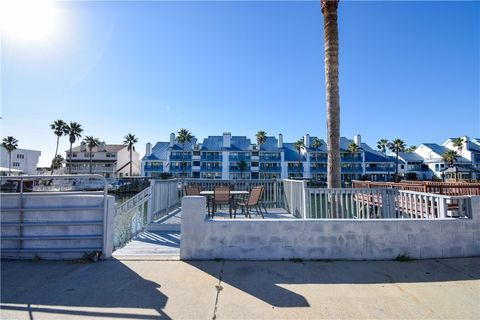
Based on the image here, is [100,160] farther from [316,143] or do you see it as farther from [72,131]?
[316,143]

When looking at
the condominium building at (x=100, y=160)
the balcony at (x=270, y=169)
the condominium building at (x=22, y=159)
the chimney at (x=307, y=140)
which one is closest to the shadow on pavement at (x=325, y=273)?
the balcony at (x=270, y=169)

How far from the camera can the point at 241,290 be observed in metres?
3.23

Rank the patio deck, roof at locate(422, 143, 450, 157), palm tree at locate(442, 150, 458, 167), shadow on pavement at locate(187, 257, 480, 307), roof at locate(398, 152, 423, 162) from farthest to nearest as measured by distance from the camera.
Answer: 1. roof at locate(398, 152, 423, 162)
2. roof at locate(422, 143, 450, 157)
3. palm tree at locate(442, 150, 458, 167)
4. the patio deck
5. shadow on pavement at locate(187, 257, 480, 307)

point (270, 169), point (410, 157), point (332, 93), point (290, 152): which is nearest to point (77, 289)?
point (332, 93)

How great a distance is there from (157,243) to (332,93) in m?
6.93

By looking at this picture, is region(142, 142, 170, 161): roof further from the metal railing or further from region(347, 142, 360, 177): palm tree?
the metal railing

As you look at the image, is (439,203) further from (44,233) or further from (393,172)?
(393,172)

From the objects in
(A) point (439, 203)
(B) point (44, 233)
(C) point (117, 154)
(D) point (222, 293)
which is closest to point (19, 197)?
(B) point (44, 233)

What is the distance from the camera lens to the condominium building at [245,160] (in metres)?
53.0

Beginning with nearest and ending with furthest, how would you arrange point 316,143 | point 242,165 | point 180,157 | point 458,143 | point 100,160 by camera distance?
1. point 242,165
2. point 180,157
3. point 316,143
4. point 458,143
5. point 100,160

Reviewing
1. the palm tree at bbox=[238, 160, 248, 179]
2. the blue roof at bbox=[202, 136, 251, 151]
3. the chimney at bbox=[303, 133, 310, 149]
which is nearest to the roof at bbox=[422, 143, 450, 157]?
the chimney at bbox=[303, 133, 310, 149]

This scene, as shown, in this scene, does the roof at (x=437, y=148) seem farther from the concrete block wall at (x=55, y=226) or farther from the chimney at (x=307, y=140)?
the concrete block wall at (x=55, y=226)

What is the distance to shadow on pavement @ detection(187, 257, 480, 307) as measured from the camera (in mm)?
3289

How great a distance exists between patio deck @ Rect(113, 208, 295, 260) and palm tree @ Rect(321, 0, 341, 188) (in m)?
2.12
